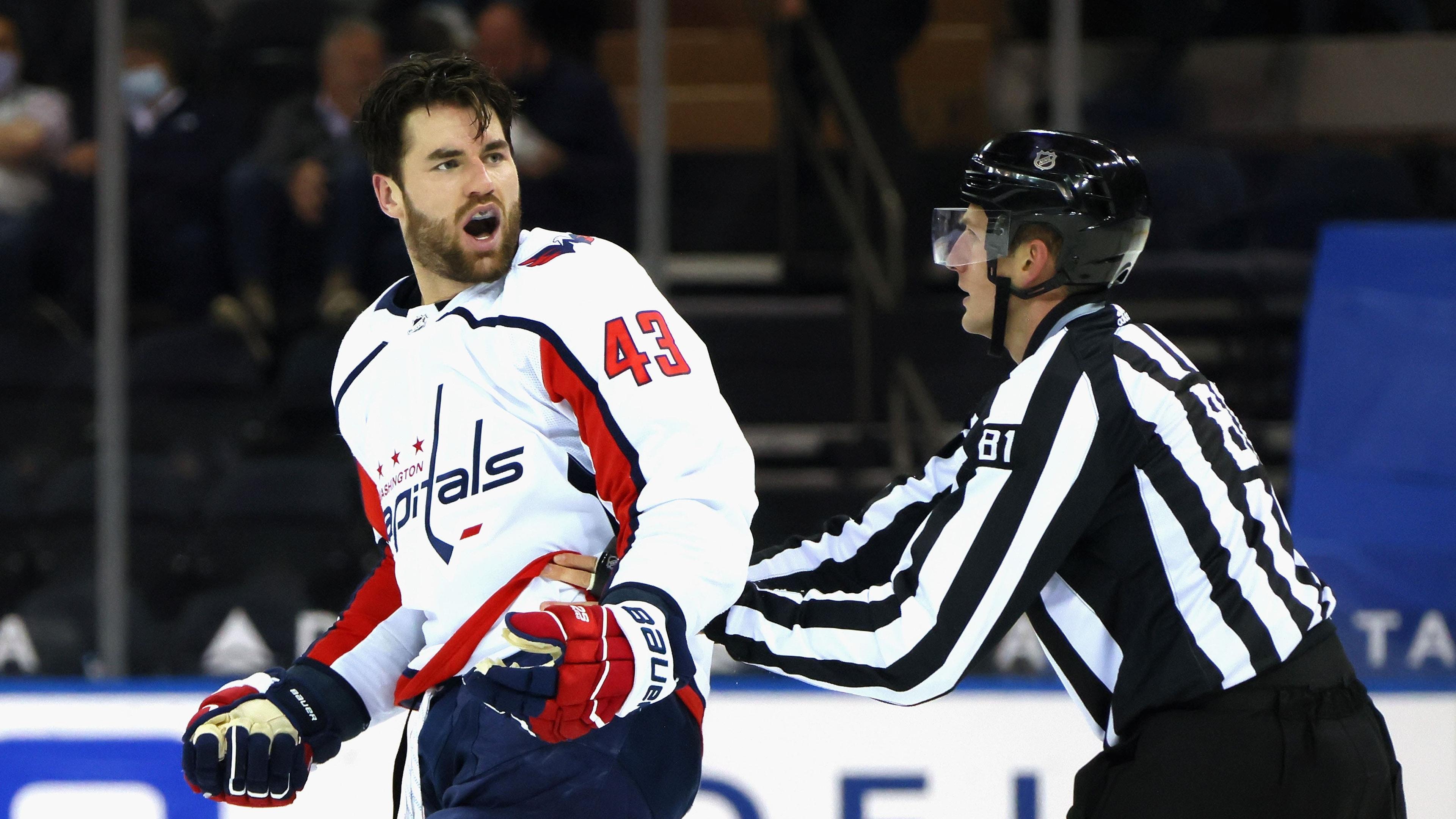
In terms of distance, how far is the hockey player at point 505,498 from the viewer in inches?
62.4

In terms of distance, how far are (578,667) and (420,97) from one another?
681 mm

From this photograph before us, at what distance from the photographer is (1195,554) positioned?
1.73 metres

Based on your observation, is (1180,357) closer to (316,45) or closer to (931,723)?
(931,723)

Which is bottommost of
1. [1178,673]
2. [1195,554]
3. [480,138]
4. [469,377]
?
[1178,673]

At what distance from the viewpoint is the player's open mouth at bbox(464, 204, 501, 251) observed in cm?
179

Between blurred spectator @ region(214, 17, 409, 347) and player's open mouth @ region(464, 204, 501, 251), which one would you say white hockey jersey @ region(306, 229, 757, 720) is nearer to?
player's open mouth @ region(464, 204, 501, 251)

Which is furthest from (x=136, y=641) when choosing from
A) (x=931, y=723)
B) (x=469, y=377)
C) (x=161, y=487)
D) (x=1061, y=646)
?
(x=1061, y=646)

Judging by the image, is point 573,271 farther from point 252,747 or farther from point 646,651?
point 252,747

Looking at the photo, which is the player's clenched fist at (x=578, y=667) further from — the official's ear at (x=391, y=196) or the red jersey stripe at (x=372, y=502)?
the official's ear at (x=391, y=196)

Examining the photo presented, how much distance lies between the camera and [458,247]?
1.80 metres

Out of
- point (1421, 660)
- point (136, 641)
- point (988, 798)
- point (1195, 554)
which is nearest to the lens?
point (1195, 554)

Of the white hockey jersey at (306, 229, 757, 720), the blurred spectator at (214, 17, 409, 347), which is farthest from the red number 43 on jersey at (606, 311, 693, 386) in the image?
the blurred spectator at (214, 17, 409, 347)

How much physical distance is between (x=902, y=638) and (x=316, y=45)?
275 cm

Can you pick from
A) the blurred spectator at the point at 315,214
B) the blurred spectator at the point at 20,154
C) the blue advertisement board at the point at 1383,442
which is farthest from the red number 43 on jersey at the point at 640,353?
the blurred spectator at the point at 20,154
